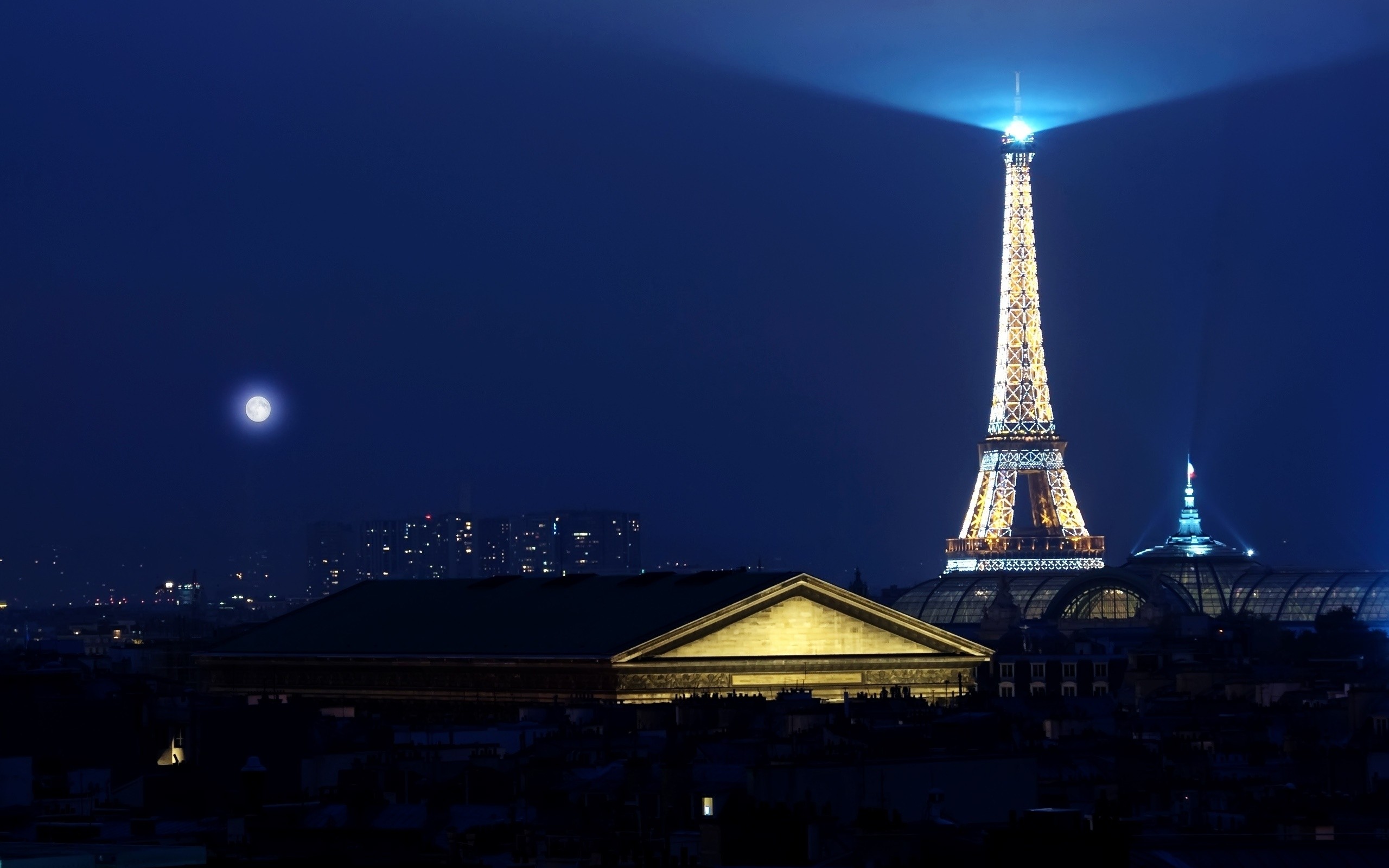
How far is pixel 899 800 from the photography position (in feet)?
179

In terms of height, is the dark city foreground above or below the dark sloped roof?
below

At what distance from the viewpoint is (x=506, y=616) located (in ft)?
397

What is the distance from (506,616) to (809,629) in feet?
37.1

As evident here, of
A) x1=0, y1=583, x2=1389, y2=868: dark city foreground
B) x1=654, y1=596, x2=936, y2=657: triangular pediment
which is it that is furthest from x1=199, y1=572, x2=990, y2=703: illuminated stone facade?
x1=0, y1=583, x2=1389, y2=868: dark city foreground

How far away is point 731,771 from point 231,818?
14345 millimetres

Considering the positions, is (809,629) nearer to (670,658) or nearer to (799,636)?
(799,636)

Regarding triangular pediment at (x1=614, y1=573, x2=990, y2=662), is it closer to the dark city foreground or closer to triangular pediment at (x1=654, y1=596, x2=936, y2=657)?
triangular pediment at (x1=654, y1=596, x2=936, y2=657)

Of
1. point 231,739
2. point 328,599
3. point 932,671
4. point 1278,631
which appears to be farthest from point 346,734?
point 1278,631

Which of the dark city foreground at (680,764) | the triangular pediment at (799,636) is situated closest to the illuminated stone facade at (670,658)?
the triangular pediment at (799,636)

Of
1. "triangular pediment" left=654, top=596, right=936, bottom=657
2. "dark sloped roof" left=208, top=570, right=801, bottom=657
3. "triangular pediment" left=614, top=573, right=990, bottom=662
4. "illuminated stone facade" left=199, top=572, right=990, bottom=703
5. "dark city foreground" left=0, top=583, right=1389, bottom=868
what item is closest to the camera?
"dark city foreground" left=0, top=583, right=1389, bottom=868

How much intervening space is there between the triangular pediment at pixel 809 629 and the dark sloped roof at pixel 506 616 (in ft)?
1.58

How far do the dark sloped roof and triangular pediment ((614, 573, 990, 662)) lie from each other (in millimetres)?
481

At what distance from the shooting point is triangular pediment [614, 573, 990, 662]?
368 ft

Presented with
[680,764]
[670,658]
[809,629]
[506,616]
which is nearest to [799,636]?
[809,629]
